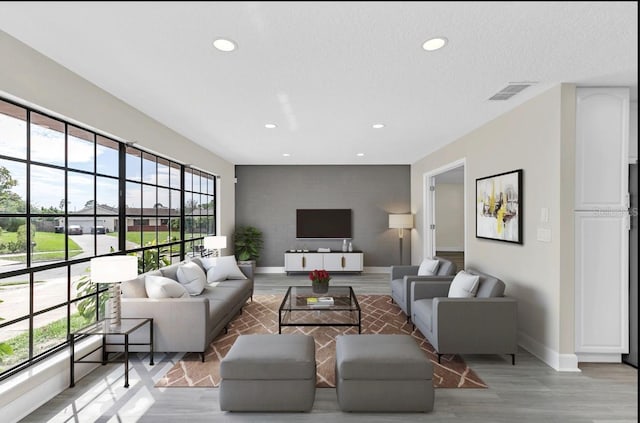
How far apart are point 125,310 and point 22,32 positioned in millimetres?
2276

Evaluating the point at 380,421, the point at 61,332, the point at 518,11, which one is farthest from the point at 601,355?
the point at 61,332

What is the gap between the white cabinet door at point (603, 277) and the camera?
115 inches

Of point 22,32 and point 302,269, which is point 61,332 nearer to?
point 22,32

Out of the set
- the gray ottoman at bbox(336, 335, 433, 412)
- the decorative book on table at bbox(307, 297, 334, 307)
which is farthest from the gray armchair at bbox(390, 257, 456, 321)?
the gray ottoman at bbox(336, 335, 433, 412)

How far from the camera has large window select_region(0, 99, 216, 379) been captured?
2.28 meters

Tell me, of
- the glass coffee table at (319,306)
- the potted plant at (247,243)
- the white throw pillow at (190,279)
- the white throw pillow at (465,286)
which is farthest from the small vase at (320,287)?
the potted plant at (247,243)

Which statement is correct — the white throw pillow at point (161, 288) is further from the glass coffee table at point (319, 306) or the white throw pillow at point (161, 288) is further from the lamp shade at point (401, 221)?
the lamp shade at point (401, 221)

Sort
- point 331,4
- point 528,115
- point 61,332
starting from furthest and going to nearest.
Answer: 1. point 528,115
2. point 61,332
3. point 331,4

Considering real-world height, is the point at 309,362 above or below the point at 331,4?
below

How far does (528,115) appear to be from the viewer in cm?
328

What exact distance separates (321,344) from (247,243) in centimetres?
420

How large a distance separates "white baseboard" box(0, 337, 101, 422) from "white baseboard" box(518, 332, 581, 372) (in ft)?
13.5

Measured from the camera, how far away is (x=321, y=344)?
3.49m

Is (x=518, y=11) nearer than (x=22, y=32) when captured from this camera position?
Yes
